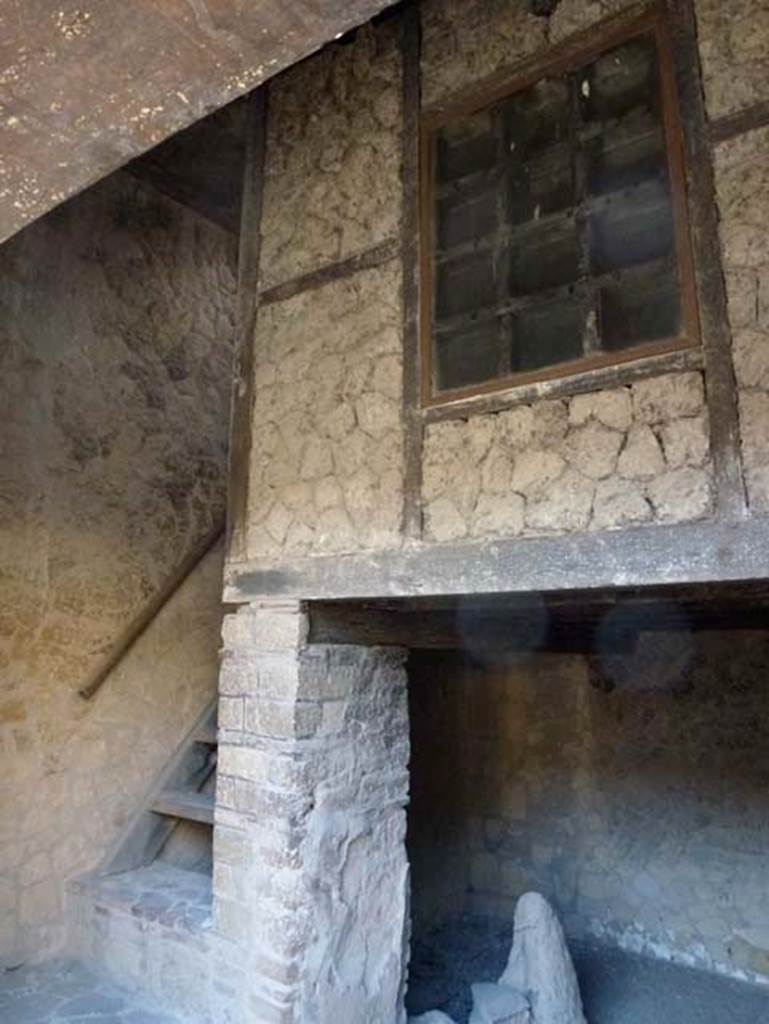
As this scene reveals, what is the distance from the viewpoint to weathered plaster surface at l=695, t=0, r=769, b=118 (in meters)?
1.85

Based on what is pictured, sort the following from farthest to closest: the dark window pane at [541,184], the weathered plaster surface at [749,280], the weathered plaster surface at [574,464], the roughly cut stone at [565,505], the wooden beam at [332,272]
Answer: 1. the wooden beam at [332,272]
2. the dark window pane at [541,184]
3. the roughly cut stone at [565,505]
4. the weathered plaster surface at [574,464]
5. the weathered plaster surface at [749,280]

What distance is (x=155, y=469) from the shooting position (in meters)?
3.76

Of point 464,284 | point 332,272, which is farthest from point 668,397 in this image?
point 332,272

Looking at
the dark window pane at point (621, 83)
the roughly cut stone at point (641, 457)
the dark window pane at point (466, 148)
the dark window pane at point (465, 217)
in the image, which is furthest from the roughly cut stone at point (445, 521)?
the dark window pane at point (621, 83)

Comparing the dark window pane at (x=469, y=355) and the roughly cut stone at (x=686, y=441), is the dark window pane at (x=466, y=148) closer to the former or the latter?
the dark window pane at (x=469, y=355)

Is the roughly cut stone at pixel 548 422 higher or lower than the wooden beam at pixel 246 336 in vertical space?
lower

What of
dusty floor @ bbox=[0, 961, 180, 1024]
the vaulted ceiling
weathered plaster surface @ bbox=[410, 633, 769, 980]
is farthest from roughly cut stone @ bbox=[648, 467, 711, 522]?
weathered plaster surface @ bbox=[410, 633, 769, 980]

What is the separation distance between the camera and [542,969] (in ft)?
10.4

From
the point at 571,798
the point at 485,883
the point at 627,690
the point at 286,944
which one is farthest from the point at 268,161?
the point at 485,883

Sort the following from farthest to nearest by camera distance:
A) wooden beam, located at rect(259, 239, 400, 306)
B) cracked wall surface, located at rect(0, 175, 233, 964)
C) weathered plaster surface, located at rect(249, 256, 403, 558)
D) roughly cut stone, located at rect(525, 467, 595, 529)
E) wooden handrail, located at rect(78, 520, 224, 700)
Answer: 1. wooden handrail, located at rect(78, 520, 224, 700)
2. cracked wall surface, located at rect(0, 175, 233, 964)
3. wooden beam, located at rect(259, 239, 400, 306)
4. weathered plaster surface, located at rect(249, 256, 403, 558)
5. roughly cut stone, located at rect(525, 467, 595, 529)

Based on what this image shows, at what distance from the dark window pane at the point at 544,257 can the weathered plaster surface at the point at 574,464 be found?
1.17ft

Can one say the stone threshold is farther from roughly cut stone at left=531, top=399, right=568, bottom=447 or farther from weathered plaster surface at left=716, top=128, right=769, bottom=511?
weathered plaster surface at left=716, top=128, right=769, bottom=511

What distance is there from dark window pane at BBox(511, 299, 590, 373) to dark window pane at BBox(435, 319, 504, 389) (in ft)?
0.21

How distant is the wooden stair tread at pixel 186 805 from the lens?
314cm
